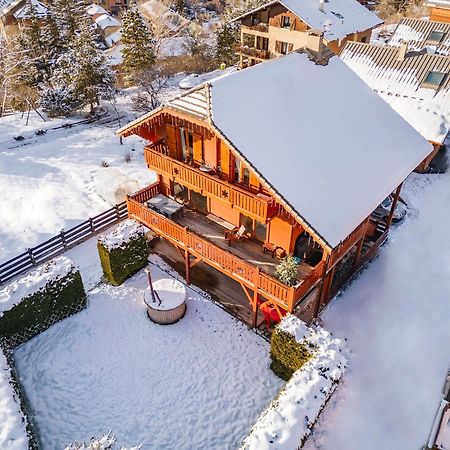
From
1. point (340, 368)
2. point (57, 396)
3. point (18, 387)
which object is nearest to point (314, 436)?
point (340, 368)

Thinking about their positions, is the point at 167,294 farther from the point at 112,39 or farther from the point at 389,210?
the point at 112,39

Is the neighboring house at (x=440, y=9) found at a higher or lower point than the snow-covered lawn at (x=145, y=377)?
higher

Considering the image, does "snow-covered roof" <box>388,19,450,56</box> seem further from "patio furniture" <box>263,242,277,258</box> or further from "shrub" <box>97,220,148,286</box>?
"shrub" <box>97,220,148,286</box>

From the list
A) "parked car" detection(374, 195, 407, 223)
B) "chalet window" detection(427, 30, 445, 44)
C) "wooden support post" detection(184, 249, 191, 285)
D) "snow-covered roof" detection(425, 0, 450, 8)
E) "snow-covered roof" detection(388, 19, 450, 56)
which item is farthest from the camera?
"snow-covered roof" detection(425, 0, 450, 8)

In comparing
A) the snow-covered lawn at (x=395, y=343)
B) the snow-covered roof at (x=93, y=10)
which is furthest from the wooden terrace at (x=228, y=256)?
the snow-covered roof at (x=93, y=10)

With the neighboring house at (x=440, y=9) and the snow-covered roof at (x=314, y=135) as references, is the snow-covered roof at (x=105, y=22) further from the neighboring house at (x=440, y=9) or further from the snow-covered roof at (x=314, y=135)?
the snow-covered roof at (x=314, y=135)

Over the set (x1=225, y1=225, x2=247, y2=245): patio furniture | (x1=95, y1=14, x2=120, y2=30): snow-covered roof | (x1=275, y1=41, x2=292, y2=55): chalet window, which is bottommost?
(x1=95, y1=14, x2=120, y2=30): snow-covered roof

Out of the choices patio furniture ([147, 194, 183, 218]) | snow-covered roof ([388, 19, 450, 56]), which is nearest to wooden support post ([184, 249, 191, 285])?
patio furniture ([147, 194, 183, 218])
